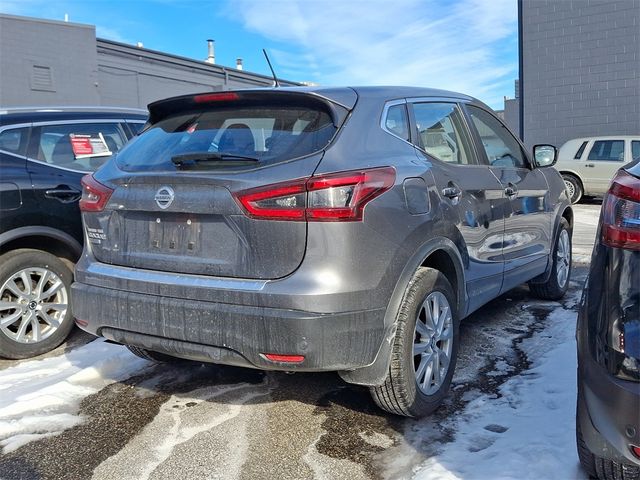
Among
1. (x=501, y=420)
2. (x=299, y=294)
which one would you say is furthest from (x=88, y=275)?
(x=501, y=420)

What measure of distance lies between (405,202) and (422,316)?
0.63 m

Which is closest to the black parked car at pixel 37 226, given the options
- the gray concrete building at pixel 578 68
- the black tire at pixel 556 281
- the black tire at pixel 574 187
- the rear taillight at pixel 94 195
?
the rear taillight at pixel 94 195

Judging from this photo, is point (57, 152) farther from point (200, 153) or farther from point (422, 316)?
point (422, 316)

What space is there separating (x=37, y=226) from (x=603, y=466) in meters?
3.73

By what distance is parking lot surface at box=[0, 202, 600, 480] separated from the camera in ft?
8.58

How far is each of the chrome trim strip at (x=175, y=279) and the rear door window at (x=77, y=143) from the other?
1754 mm

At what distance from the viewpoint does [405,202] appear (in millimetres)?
2740

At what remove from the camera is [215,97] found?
9.82 ft

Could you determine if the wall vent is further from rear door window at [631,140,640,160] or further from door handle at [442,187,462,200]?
door handle at [442,187,462,200]

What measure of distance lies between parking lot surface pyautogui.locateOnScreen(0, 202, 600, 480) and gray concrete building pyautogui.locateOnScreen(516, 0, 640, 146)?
518 inches

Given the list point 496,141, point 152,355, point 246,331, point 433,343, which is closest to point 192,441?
point 246,331

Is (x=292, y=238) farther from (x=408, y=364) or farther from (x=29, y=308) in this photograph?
(x=29, y=308)

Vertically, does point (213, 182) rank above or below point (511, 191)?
above

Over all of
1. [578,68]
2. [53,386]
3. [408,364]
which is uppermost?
[578,68]
